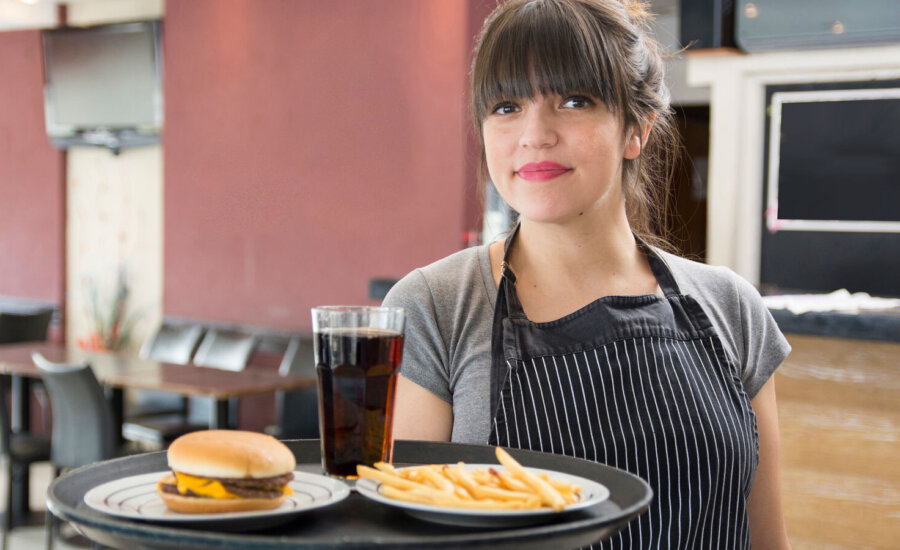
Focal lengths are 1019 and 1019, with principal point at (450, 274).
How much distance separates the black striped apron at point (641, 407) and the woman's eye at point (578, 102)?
0.79ft

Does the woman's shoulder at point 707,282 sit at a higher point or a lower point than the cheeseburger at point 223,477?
higher

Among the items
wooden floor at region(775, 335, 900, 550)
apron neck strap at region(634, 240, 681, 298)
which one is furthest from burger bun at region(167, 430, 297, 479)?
wooden floor at region(775, 335, 900, 550)

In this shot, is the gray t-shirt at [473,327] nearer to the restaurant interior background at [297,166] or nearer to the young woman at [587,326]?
the young woman at [587,326]

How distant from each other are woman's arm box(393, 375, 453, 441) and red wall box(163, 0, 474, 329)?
366cm

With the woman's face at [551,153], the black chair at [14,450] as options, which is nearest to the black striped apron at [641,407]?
the woman's face at [551,153]

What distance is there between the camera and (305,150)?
560 centimetres

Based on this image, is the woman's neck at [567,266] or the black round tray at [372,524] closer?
the black round tray at [372,524]

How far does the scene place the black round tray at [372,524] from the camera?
2.45 ft

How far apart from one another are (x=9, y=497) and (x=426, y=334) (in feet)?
13.8

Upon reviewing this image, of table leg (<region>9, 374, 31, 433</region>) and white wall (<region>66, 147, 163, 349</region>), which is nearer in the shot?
table leg (<region>9, 374, 31, 433</region>)

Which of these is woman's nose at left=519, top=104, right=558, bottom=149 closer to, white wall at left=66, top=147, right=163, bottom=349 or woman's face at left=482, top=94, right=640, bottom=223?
woman's face at left=482, top=94, right=640, bottom=223

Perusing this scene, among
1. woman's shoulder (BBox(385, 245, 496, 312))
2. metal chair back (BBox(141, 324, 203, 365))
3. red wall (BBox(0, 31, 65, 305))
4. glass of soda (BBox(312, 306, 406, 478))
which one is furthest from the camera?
red wall (BBox(0, 31, 65, 305))

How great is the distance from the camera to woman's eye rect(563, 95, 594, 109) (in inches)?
48.9

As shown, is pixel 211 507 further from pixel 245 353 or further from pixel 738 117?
pixel 245 353
